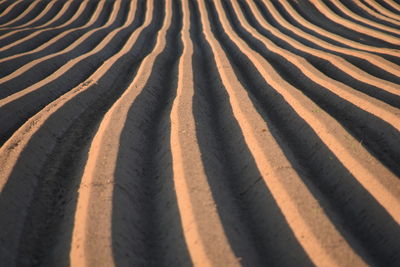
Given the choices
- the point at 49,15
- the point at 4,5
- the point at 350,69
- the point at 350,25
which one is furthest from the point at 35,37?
the point at 350,25

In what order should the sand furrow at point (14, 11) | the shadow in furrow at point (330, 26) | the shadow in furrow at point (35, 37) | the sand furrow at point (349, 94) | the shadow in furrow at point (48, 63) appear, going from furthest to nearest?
the sand furrow at point (14, 11) → the shadow in furrow at point (330, 26) → the shadow in furrow at point (35, 37) → the shadow in furrow at point (48, 63) → the sand furrow at point (349, 94)

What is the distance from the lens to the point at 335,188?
270 centimetres

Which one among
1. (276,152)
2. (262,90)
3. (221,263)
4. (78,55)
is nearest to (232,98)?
(262,90)

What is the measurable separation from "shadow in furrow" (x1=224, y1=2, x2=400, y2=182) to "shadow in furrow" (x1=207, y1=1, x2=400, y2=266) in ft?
1.46

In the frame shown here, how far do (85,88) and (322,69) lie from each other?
3620 mm

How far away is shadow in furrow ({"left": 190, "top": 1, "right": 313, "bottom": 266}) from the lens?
84.6 inches

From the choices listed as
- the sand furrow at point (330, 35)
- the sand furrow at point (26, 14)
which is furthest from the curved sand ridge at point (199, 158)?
the sand furrow at point (26, 14)

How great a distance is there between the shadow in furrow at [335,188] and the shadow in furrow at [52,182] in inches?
74.6

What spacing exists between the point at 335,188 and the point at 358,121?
1181 mm

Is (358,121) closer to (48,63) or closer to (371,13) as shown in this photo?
(48,63)

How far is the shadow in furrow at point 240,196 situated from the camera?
2148 millimetres

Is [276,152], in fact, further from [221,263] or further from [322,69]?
[322,69]

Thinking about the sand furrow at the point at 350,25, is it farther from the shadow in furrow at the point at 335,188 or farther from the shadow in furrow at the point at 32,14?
the shadow in furrow at the point at 32,14

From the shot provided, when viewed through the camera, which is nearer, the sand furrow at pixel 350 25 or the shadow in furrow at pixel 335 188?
the shadow in furrow at pixel 335 188
